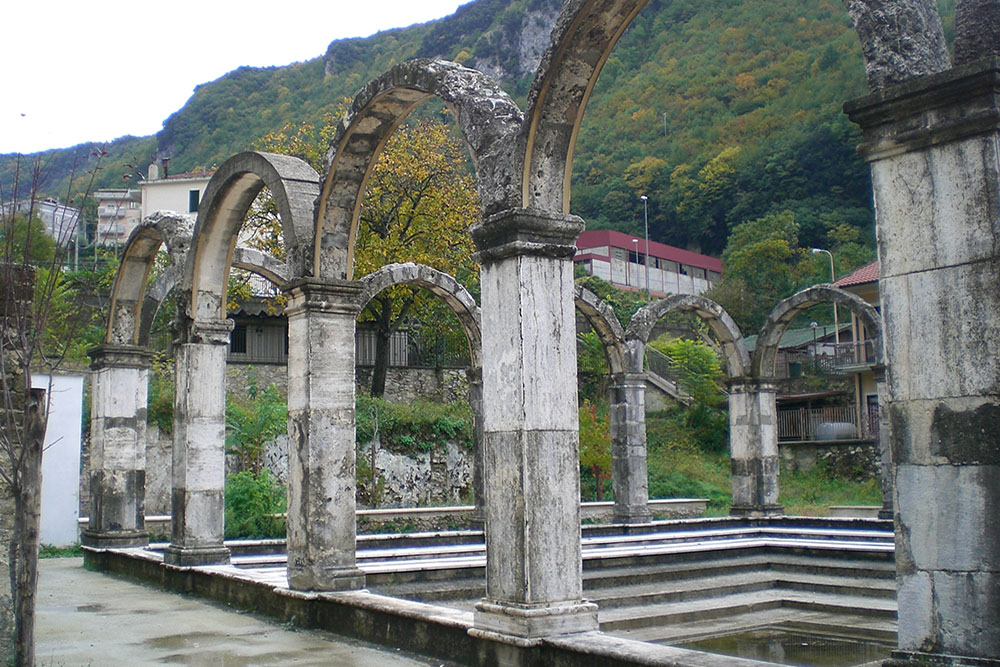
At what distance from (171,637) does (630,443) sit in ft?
33.1

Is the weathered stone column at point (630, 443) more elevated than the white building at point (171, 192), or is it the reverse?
the white building at point (171, 192)

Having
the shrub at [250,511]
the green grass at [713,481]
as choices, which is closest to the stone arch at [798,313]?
the green grass at [713,481]

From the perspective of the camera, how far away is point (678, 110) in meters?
57.4

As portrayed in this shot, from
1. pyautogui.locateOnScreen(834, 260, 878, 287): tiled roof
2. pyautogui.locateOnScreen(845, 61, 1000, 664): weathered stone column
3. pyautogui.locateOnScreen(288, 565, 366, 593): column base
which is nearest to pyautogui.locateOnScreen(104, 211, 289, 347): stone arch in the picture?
pyautogui.locateOnScreen(288, 565, 366, 593): column base

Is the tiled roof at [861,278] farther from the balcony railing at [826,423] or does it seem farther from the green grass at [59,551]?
the green grass at [59,551]

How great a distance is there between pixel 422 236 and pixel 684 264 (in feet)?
97.2

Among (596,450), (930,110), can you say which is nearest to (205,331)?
(930,110)

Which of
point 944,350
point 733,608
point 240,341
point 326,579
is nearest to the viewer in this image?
point 944,350

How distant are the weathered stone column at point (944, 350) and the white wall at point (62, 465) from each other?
15188mm

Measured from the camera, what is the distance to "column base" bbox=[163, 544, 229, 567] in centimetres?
1027

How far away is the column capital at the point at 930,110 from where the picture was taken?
13.0ft

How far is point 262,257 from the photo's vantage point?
45.1 ft

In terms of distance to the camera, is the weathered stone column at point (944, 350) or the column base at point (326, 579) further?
the column base at point (326, 579)

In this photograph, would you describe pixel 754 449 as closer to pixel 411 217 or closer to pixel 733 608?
pixel 733 608
